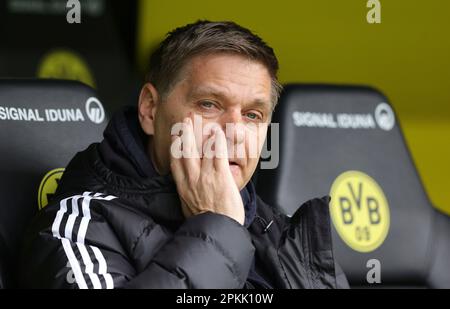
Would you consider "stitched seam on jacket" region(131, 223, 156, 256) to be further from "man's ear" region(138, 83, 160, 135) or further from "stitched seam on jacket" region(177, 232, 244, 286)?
"man's ear" region(138, 83, 160, 135)

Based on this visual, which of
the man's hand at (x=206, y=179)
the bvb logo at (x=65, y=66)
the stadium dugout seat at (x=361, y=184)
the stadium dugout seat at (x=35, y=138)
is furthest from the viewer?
the bvb logo at (x=65, y=66)

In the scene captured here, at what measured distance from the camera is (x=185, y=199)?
Answer: 211cm

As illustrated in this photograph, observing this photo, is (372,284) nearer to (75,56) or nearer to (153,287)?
(153,287)

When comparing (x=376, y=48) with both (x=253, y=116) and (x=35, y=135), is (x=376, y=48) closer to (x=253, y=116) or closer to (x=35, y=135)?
Answer: (x=35, y=135)

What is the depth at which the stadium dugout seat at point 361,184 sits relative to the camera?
9.11 feet

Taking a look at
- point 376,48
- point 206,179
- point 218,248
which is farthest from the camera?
point 376,48

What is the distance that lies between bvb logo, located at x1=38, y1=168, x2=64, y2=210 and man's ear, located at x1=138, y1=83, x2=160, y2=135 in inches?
12.3

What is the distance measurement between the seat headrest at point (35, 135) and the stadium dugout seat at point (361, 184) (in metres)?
0.46

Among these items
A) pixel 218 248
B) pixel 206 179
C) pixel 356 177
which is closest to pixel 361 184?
pixel 356 177

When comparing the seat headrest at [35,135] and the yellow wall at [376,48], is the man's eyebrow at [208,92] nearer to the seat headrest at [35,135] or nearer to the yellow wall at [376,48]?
the seat headrest at [35,135]

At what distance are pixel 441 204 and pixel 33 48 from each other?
1.67m

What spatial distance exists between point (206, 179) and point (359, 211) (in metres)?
0.84

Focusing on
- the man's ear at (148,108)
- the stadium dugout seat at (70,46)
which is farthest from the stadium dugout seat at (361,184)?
the stadium dugout seat at (70,46)
